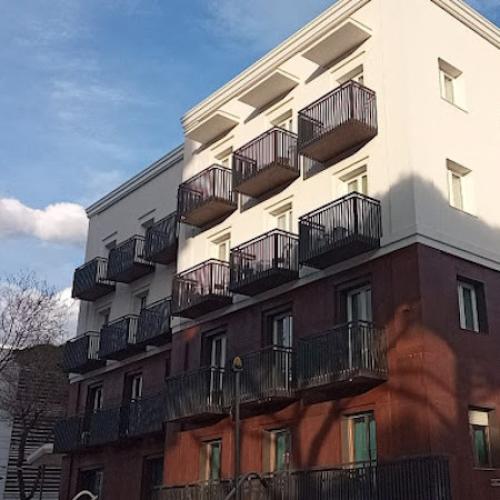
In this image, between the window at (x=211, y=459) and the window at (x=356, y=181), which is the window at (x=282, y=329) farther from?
the window at (x=356, y=181)

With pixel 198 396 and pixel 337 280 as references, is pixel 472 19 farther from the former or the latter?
pixel 198 396

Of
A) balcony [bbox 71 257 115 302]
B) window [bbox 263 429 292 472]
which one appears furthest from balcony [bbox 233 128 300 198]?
balcony [bbox 71 257 115 302]

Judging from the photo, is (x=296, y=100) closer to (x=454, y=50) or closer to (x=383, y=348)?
(x=454, y=50)

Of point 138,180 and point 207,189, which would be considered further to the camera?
point 138,180

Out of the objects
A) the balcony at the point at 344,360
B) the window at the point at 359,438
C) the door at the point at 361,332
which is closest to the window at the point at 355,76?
the door at the point at 361,332

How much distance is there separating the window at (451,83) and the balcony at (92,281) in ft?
52.1

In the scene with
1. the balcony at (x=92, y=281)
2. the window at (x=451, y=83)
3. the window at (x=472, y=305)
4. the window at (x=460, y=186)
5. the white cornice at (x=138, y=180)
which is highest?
the white cornice at (x=138, y=180)

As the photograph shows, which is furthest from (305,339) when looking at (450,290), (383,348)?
(450,290)

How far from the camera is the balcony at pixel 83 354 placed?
103 ft

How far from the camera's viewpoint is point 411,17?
851 inches

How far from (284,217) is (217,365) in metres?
5.14

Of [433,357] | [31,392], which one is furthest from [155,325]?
[31,392]

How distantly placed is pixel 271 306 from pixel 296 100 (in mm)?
6634

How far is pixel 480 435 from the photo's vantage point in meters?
18.3
